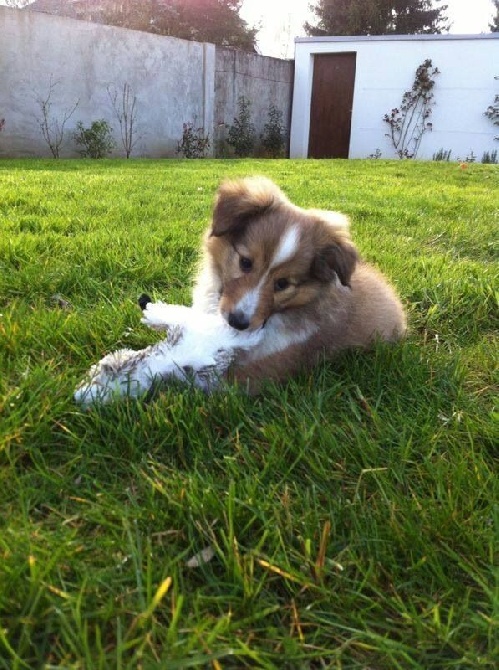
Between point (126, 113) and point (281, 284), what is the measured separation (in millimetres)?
13770

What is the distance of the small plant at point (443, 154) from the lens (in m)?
17.7

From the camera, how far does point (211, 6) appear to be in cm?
2580

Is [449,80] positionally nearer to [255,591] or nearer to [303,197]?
[303,197]

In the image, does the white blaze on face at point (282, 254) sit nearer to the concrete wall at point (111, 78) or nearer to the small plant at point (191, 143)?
the concrete wall at point (111, 78)

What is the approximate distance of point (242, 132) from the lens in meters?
17.1

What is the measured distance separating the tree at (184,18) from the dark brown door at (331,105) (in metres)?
10.2

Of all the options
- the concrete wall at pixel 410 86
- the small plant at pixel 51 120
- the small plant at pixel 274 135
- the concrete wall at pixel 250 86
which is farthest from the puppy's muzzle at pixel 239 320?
the concrete wall at pixel 410 86

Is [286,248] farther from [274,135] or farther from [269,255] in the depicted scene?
[274,135]

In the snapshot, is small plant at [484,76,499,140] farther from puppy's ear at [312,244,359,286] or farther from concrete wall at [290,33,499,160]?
puppy's ear at [312,244,359,286]


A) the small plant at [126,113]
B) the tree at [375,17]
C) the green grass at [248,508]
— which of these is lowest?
the green grass at [248,508]

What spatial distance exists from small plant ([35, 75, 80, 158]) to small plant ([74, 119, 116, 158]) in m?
0.34

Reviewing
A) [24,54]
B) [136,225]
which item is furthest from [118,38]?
[136,225]

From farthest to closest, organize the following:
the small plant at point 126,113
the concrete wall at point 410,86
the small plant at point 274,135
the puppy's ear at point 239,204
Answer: the small plant at point 274,135 → the concrete wall at point 410,86 → the small plant at point 126,113 → the puppy's ear at point 239,204

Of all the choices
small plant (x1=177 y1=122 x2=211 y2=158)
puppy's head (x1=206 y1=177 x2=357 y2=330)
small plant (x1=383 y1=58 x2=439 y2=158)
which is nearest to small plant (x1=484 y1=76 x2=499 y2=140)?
small plant (x1=383 y1=58 x2=439 y2=158)
